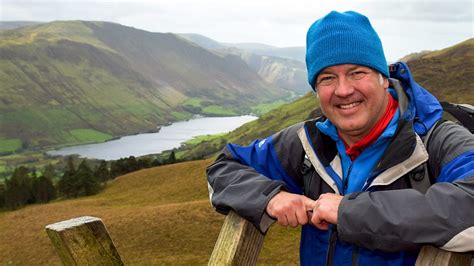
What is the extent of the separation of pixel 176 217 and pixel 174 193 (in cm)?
1968

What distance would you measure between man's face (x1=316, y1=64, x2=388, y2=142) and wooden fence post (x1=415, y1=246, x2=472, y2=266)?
1370mm

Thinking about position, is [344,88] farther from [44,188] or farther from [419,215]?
[44,188]

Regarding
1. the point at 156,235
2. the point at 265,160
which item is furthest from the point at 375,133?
the point at 156,235

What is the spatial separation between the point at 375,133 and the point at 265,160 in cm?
115

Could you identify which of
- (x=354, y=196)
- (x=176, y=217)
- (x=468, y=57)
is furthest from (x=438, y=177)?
(x=468, y=57)

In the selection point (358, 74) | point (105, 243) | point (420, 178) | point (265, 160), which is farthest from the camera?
point (265, 160)

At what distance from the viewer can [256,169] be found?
4.43 m

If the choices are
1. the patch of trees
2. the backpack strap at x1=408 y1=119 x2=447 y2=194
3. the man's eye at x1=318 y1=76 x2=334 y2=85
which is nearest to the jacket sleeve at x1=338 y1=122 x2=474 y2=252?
the backpack strap at x1=408 y1=119 x2=447 y2=194

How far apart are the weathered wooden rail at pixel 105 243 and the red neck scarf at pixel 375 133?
1208mm

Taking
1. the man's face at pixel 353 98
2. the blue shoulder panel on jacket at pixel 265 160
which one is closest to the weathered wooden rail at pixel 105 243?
the blue shoulder panel on jacket at pixel 265 160

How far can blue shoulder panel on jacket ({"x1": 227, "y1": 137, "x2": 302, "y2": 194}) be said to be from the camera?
436 cm

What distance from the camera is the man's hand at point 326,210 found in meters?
3.04

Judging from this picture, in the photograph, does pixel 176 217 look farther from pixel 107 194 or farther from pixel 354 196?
pixel 107 194

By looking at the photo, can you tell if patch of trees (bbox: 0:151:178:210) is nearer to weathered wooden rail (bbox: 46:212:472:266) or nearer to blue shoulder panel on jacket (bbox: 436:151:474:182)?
weathered wooden rail (bbox: 46:212:472:266)
